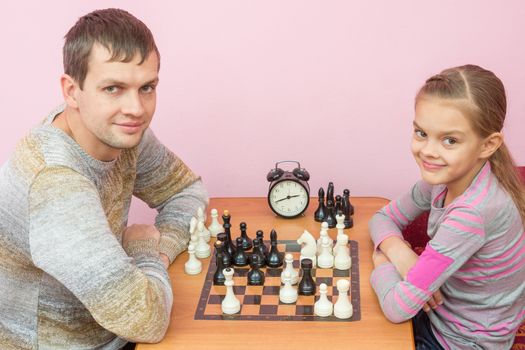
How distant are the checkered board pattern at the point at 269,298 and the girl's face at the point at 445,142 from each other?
0.38m

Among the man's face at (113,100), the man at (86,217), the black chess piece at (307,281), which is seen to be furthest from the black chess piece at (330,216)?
the man's face at (113,100)

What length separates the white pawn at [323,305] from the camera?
1.76 metres

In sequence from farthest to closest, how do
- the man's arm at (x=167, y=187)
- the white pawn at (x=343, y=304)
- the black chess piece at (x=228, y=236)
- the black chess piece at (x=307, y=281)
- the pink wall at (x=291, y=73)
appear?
the pink wall at (x=291, y=73)
the man's arm at (x=167, y=187)
the black chess piece at (x=228, y=236)
the black chess piece at (x=307, y=281)
the white pawn at (x=343, y=304)

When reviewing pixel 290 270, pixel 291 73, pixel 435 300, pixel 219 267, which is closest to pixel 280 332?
pixel 290 270

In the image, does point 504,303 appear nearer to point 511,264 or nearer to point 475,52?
point 511,264

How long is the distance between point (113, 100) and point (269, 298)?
660 millimetres

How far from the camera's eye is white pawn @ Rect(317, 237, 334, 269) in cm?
202

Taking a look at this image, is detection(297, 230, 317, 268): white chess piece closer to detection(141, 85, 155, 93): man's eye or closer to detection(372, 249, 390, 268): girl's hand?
detection(372, 249, 390, 268): girl's hand

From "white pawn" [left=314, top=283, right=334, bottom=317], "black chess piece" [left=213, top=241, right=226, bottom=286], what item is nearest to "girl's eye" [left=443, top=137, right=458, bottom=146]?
"white pawn" [left=314, top=283, right=334, bottom=317]

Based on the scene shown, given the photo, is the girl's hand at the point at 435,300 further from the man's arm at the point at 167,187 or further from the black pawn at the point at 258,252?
the man's arm at the point at 167,187

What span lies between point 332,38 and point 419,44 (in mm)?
336

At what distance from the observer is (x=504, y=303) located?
1.88m

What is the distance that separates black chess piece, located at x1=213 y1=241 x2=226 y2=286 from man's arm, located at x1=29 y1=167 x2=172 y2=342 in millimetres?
267

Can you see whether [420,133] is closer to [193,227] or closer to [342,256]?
[342,256]
